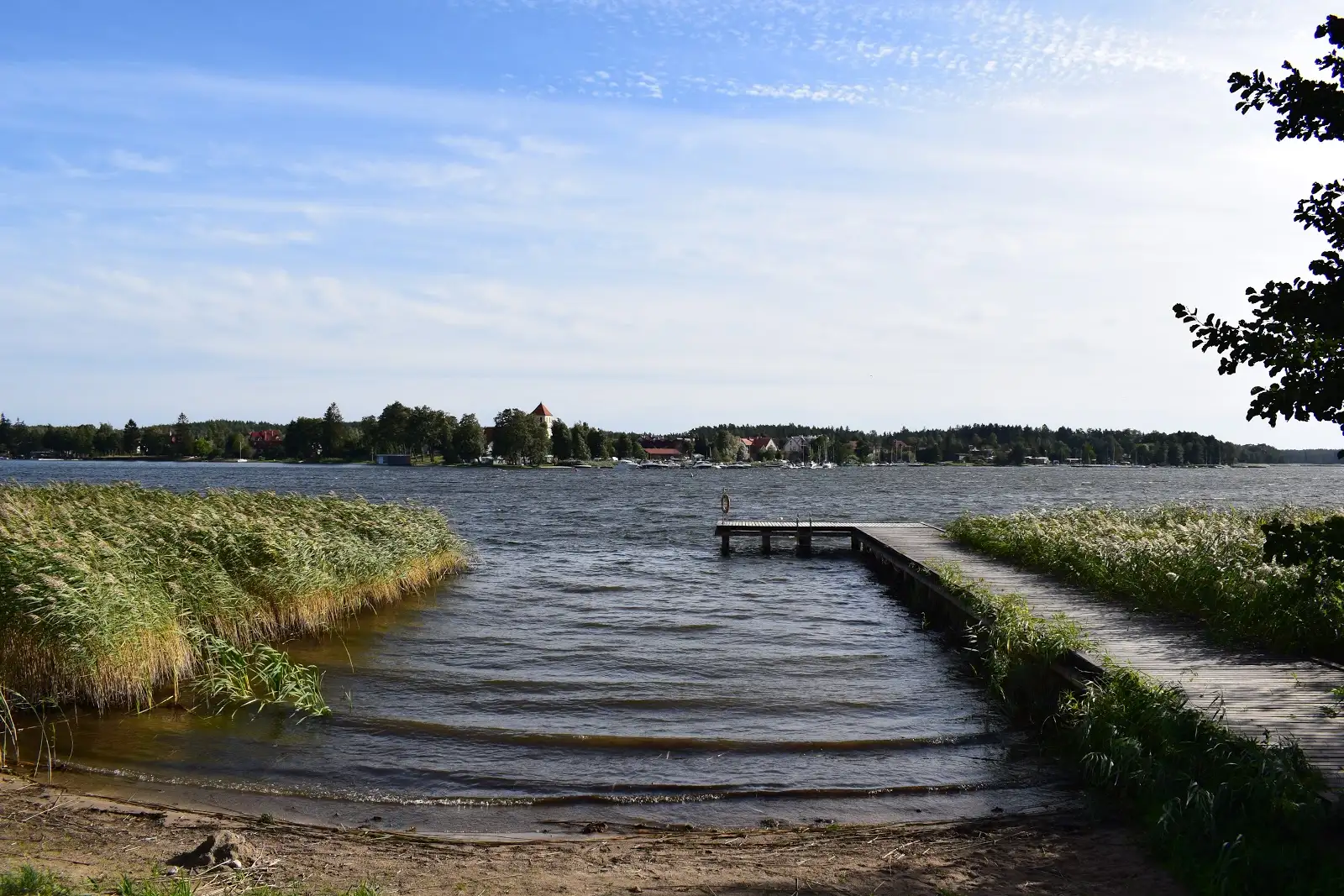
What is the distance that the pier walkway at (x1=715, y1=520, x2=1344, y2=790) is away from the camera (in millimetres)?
8133

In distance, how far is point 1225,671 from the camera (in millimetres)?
10445

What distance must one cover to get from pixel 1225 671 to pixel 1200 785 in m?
3.87

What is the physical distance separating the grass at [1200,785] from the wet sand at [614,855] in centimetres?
39

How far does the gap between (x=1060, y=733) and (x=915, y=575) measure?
39.2ft

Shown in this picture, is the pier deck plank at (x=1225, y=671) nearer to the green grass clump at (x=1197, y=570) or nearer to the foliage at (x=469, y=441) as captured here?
the green grass clump at (x=1197, y=570)

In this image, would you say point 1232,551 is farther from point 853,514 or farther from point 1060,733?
point 853,514

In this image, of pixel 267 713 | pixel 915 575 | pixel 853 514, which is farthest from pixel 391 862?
pixel 853 514

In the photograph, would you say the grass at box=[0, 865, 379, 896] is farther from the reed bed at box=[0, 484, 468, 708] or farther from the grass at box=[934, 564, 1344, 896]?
the reed bed at box=[0, 484, 468, 708]

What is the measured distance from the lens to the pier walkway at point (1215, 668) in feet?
26.7

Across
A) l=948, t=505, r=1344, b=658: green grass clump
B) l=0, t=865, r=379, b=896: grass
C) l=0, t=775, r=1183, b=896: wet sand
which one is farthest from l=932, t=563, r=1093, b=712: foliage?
l=0, t=865, r=379, b=896: grass

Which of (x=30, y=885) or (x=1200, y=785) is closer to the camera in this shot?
(x=30, y=885)

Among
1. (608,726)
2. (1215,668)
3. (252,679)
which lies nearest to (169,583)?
(252,679)

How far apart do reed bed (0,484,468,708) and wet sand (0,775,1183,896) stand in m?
3.17

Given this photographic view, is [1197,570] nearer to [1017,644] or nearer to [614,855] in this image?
[1017,644]
